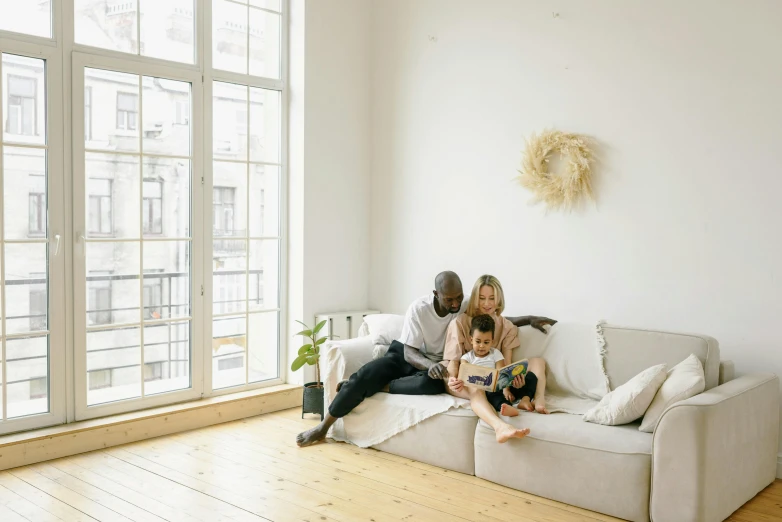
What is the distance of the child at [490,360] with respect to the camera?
3.58 metres

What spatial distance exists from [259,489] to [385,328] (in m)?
1.34

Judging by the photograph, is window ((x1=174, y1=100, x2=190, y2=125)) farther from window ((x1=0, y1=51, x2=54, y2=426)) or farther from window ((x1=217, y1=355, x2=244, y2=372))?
window ((x1=217, y1=355, x2=244, y2=372))

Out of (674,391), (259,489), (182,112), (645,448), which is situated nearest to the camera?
(645,448)

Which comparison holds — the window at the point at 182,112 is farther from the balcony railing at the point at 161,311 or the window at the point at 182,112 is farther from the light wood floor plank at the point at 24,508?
the light wood floor plank at the point at 24,508

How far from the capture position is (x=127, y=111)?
4.24 meters

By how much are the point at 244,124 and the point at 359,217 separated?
107 cm

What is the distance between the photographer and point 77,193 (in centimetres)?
400

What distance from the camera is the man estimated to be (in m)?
3.87

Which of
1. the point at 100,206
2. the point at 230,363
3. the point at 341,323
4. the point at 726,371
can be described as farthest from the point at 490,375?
the point at 100,206

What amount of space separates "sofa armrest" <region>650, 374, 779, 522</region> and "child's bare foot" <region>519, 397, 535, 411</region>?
0.71 metres

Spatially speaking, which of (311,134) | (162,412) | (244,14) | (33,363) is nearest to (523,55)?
(311,134)

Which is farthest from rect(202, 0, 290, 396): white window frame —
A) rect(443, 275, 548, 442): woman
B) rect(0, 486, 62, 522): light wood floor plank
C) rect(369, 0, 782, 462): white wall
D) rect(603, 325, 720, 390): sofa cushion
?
rect(603, 325, 720, 390): sofa cushion

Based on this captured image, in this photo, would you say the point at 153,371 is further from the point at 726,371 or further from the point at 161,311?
the point at 726,371

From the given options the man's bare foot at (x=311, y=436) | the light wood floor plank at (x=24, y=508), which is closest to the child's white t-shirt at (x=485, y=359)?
the man's bare foot at (x=311, y=436)
